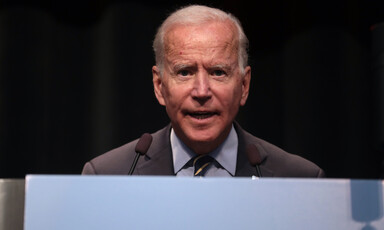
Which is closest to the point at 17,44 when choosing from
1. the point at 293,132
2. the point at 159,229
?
the point at 293,132

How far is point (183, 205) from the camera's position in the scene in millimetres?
665

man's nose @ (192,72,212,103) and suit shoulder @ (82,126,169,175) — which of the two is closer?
man's nose @ (192,72,212,103)

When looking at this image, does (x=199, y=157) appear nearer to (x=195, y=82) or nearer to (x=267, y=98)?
(x=195, y=82)

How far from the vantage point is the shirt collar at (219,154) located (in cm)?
138

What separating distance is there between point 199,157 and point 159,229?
0.71m

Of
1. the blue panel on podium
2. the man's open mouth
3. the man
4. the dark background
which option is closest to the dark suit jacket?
the man

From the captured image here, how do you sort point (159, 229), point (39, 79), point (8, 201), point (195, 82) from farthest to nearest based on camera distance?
point (39, 79), point (195, 82), point (8, 201), point (159, 229)

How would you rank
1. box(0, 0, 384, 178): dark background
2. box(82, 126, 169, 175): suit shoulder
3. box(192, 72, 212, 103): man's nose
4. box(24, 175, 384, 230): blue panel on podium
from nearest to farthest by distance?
box(24, 175, 384, 230): blue panel on podium
box(192, 72, 212, 103): man's nose
box(82, 126, 169, 175): suit shoulder
box(0, 0, 384, 178): dark background

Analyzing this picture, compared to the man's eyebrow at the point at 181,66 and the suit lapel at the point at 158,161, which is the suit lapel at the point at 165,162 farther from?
the man's eyebrow at the point at 181,66

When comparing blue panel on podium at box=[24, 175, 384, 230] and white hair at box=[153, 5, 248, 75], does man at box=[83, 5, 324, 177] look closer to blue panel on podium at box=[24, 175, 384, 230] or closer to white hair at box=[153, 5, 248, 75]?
white hair at box=[153, 5, 248, 75]

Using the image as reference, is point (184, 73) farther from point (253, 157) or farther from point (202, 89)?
point (253, 157)

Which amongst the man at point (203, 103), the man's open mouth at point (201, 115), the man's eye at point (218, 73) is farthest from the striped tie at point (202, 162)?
the man's eye at point (218, 73)

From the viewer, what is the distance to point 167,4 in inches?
78.2

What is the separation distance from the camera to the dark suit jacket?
136cm
